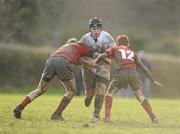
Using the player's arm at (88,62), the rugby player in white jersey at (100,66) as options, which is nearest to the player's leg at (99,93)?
the rugby player in white jersey at (100,66)

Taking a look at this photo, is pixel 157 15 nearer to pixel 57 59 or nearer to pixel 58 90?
pixel 58 90

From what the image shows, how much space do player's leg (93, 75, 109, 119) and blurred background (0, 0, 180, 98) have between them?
21.8 m

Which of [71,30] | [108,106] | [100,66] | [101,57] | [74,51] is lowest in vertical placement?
[108,106]

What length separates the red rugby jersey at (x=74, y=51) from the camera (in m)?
17.0

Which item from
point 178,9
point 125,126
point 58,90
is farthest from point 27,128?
point 178,9

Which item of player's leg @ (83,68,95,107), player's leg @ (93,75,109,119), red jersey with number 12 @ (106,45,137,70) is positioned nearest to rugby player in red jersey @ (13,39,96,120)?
red jersey with number 12 @ (106,45,137,70)

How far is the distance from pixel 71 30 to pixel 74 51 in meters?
35.9

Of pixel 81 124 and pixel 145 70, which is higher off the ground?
pixel 145 70

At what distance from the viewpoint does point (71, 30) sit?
52.9 m

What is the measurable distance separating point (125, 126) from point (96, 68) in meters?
1.80

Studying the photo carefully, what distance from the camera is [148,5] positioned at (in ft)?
226

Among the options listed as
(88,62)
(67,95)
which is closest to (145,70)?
(88,62)

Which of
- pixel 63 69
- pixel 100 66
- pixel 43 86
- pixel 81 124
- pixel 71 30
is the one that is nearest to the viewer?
pixel 81 124

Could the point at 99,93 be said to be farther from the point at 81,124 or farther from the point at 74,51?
the point at 81,124
